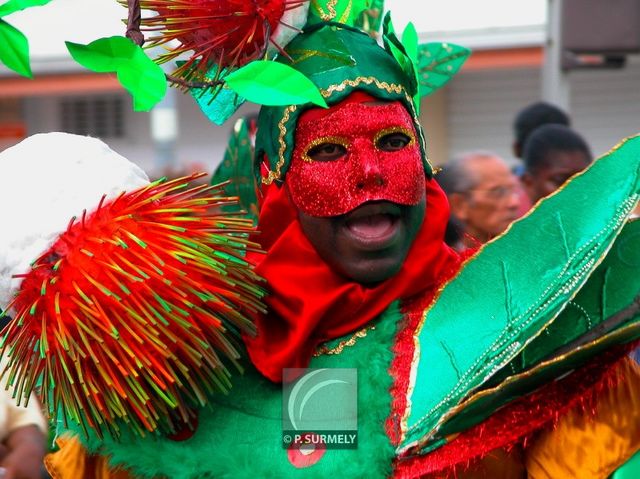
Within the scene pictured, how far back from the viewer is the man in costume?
2.31 metres

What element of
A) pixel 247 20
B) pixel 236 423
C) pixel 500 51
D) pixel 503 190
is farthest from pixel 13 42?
pixel 500 51

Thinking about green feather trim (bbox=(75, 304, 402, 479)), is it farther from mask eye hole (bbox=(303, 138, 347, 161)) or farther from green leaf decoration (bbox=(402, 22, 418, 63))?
green leaf decoration (bbox=(402, 22, 418, 63))

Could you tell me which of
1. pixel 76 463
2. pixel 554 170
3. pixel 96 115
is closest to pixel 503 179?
pixel 554 170

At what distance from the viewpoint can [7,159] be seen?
8.11ft

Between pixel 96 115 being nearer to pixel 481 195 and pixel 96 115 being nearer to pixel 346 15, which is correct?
pixel 481 195

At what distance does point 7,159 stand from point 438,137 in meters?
10.7

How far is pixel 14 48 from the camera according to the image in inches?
86.9

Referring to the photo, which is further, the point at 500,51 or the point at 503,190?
the point at 500,51

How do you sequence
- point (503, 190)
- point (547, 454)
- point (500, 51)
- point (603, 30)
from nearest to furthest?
point (547, 454)
point (503, 190)
point (603, 30)
point (500, 51)

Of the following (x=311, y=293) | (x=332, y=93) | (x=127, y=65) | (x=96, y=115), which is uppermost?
(x=127, y=65)

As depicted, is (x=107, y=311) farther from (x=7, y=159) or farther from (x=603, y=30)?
(x=603, y=30)

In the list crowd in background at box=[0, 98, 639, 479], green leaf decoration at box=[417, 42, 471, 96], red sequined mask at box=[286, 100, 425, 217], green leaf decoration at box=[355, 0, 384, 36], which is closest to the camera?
red sequined mask at box=[286, 100, 425, 217]

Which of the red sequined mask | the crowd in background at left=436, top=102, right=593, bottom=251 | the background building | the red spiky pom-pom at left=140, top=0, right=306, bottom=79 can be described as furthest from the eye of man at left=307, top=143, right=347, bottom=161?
the background building

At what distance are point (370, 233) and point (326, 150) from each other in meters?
0.20
